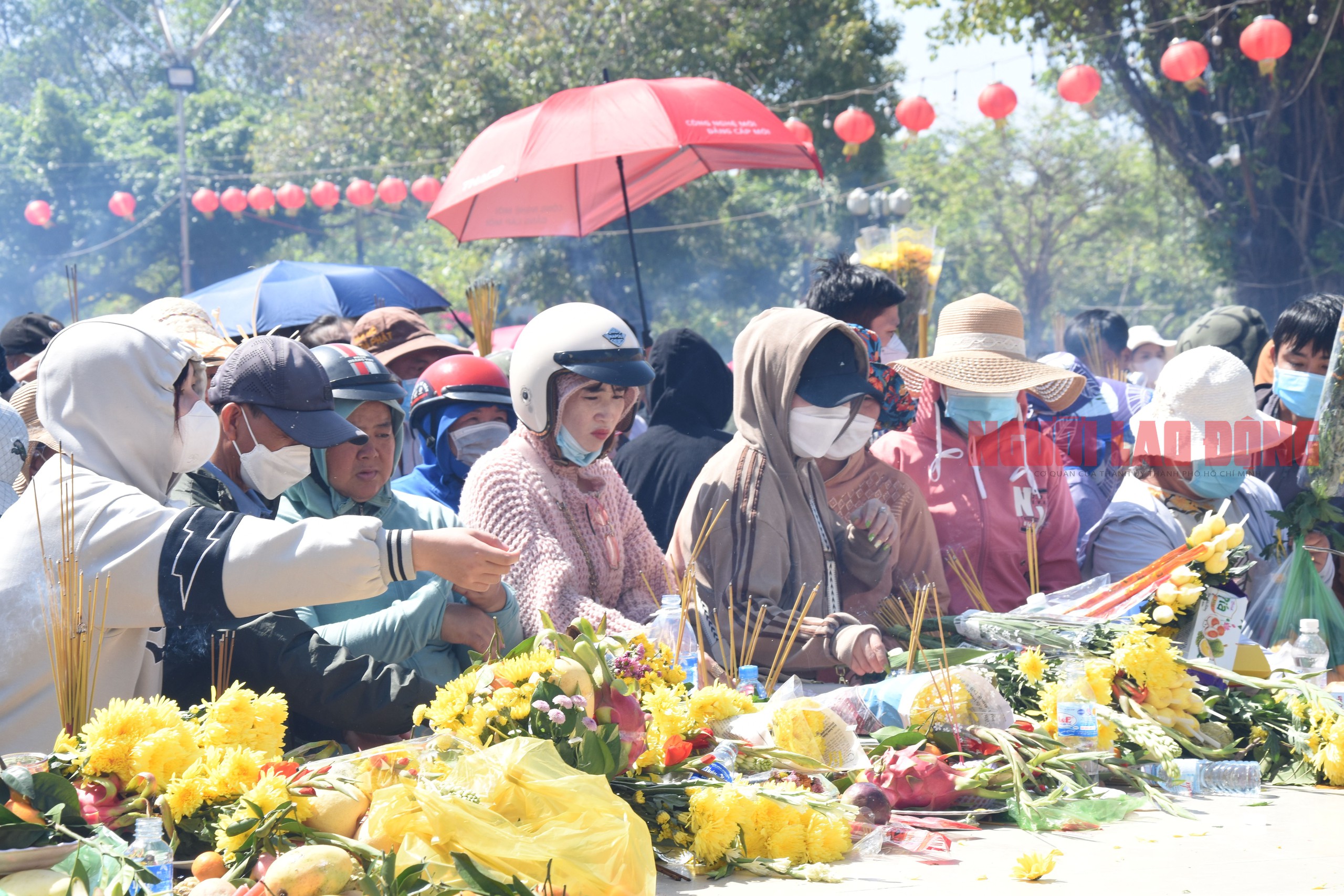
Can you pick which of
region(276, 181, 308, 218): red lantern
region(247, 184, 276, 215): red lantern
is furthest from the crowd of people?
region(276, 181, 308, 218): red lantern

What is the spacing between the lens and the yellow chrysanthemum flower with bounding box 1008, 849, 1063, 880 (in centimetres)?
225

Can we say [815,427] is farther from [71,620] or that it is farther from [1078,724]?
[71,620]

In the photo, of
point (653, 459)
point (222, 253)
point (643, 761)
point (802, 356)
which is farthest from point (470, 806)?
point (222, 253)

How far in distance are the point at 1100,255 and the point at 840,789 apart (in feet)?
→ 126

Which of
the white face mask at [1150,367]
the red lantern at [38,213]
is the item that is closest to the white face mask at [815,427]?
the white face mask at [1150,367]

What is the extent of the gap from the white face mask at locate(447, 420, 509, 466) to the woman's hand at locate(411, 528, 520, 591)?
211 cm

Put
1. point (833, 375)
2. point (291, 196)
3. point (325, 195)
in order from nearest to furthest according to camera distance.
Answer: point (833, 375) < point (325, 195) < point (291, 196)

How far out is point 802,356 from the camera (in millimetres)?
3619

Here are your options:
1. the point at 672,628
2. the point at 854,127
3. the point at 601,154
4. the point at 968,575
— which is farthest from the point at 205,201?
the point at 672,628

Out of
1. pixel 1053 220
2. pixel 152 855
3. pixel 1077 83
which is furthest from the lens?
pixel 1053 220

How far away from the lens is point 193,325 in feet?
13.8

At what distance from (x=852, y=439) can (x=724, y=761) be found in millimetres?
1468

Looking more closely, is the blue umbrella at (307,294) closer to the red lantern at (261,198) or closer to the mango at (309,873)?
the mango at (309,873)

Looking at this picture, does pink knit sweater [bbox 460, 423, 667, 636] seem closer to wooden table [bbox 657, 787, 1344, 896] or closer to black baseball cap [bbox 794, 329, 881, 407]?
black baseball cap [bbox 794, 329, 881, 407]
